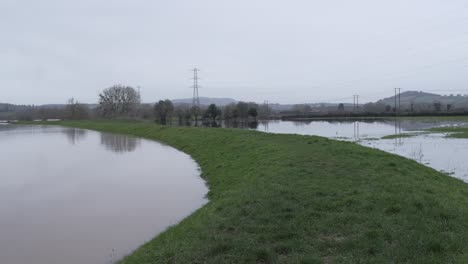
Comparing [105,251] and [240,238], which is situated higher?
[240,238]

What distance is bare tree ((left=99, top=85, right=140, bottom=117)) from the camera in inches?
3772

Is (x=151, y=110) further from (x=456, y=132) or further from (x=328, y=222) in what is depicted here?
(x=328, y=222)

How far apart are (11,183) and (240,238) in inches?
483

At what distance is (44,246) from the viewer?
24.7 ft

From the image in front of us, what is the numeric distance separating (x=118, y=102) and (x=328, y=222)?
9630cm

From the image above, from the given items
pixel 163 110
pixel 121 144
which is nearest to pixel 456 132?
pixel 121 144

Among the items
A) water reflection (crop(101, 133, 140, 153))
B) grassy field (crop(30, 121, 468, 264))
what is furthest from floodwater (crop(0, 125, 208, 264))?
water reflection (crop(101, 133, 140, 153))

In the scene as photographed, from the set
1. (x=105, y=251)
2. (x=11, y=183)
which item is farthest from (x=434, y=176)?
(x=11, y=183)

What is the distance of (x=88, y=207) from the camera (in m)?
10.5

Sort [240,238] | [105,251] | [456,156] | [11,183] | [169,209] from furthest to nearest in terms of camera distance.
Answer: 1. [456,156]
2. [11,183]
3. [169,209]
4. [105,251]
5. [240,238]

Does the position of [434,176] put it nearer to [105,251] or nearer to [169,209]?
[169,209]

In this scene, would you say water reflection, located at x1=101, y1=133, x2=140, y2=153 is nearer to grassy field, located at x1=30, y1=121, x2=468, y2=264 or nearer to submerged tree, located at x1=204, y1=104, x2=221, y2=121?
grassy field, located at x1=30, y1=121, x2=468, y2=264

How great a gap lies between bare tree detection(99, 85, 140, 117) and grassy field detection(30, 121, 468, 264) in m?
89.9

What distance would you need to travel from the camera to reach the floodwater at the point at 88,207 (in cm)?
736
